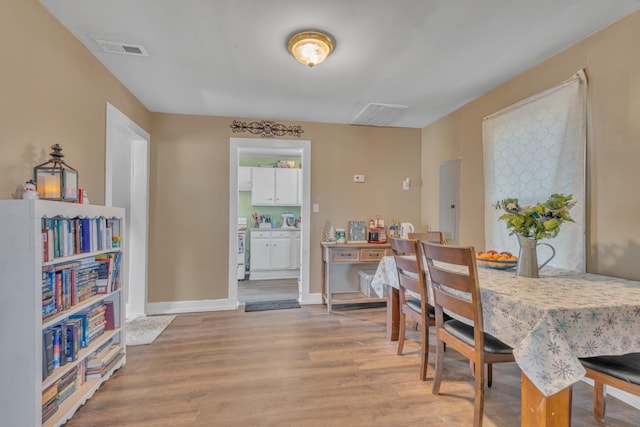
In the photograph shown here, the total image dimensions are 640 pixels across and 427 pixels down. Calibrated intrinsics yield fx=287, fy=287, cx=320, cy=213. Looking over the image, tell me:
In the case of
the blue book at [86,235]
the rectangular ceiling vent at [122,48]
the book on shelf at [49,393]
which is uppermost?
the rectangular ceiling vent at [122,48]

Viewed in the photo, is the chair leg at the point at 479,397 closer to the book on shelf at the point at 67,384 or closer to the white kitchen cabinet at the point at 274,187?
the book on shelf at the point at 67,384

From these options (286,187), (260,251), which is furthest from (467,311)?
(286,187)

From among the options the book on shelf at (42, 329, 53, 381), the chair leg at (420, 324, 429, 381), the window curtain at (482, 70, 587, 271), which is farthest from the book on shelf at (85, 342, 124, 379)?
the window curtain at (482, 70, 587, 271)

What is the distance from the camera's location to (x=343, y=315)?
11.1 ft

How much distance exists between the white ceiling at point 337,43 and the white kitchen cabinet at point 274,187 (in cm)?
237

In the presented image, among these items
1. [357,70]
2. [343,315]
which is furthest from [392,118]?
[343,315]

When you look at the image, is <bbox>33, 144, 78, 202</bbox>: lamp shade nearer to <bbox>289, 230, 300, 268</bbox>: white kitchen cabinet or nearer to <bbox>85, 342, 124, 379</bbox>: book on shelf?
<bbox>85, 342, 124, 379</bbox>: book on shelf

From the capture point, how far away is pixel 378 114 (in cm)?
346

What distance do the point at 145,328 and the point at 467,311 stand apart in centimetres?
304

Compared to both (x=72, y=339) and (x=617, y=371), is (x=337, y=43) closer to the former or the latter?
(x=617, y=371)

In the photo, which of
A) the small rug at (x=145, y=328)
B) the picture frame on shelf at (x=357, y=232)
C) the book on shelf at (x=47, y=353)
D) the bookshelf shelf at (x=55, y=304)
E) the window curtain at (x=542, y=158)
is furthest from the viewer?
the picture frame on shelf at (x=357, y=232)

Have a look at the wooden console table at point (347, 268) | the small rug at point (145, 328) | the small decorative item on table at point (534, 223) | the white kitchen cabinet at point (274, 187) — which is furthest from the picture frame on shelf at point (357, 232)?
the small rug at point (145, 328)

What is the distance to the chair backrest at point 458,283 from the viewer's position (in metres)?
1.47

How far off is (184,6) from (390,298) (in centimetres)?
268
